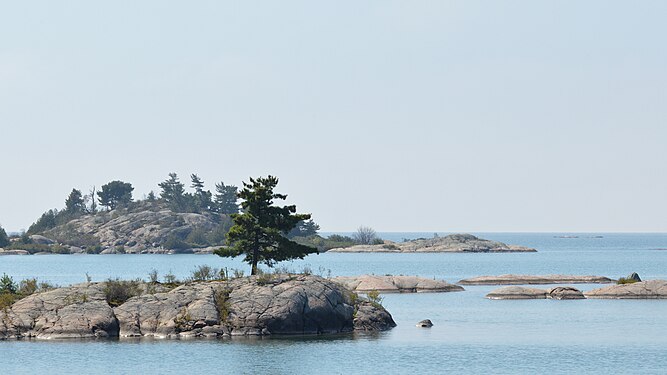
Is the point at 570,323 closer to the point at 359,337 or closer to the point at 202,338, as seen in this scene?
the point at 359,337

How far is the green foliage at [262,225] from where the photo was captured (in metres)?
74.9

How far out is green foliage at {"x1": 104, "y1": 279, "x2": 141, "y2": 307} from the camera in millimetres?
69812

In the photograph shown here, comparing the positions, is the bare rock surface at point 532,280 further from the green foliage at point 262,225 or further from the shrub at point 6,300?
the shrub at point 6,300

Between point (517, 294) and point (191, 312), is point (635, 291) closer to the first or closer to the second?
point (517, 294)

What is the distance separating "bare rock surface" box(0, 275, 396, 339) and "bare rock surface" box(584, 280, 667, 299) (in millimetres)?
39935

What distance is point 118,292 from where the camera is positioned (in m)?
70.1

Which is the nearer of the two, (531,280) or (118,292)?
(118,292)

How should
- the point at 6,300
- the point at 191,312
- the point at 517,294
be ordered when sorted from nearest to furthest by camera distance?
the point at 191,312 → the point at 6,300 → the point at 517,294

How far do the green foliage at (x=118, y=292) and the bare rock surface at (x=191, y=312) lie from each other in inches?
18.1

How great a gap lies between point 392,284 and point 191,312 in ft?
141

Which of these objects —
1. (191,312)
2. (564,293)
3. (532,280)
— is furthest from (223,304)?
(532,280)

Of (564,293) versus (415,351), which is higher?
(564,293)

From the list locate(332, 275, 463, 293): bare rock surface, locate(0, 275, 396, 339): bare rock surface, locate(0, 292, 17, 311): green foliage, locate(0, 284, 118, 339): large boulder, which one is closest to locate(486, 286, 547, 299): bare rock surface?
locate(332, 275, 463, 293): bare rock surface

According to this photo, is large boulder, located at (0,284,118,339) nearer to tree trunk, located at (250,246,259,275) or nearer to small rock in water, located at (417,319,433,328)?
tree trunk, located at (250,246,259,275)
